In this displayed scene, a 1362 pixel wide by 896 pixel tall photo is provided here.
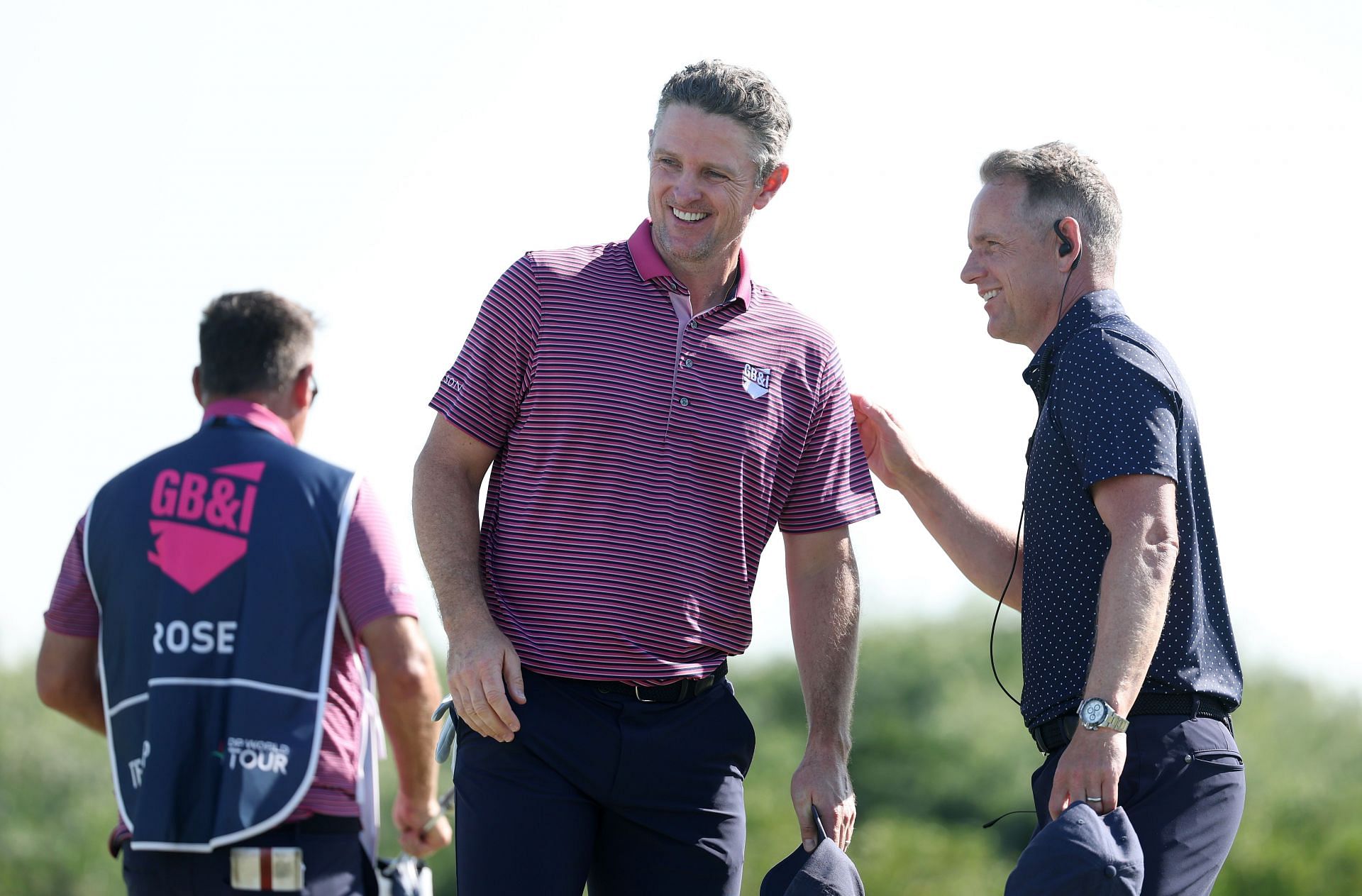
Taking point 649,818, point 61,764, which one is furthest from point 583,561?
point 61,764

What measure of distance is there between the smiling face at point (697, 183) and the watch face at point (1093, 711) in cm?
135

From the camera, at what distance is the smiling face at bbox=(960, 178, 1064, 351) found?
361 centimetres

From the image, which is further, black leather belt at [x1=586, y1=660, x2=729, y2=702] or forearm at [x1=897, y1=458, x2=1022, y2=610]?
forearm at [x1=897, y1=458, x2=1022, y2=610]

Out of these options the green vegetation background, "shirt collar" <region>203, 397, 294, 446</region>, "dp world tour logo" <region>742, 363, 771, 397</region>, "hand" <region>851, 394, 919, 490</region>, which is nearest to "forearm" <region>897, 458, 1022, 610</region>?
"hand" <region>851, 394, 919, 490</region>

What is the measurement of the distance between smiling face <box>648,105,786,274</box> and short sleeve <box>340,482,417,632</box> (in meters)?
0.96

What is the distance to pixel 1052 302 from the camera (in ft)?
11.8

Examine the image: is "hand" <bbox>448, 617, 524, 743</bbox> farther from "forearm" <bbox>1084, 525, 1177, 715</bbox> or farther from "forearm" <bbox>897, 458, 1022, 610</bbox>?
"forearm" <bbox>897, 458, 1022, 610</bbox>

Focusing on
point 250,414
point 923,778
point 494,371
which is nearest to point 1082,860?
point 494,371

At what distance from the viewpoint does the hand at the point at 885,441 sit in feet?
13.4

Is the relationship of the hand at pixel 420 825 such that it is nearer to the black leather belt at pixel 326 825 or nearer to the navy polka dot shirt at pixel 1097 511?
the black leather belt at pixel 326 825

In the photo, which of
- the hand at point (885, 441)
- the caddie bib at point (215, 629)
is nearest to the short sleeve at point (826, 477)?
the hand at point (885, 441)

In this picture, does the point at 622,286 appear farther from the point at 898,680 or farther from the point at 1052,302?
the point at 898,680

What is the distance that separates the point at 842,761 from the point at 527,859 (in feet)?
2.73

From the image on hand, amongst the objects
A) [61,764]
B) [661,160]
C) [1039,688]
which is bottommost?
[61,764]
